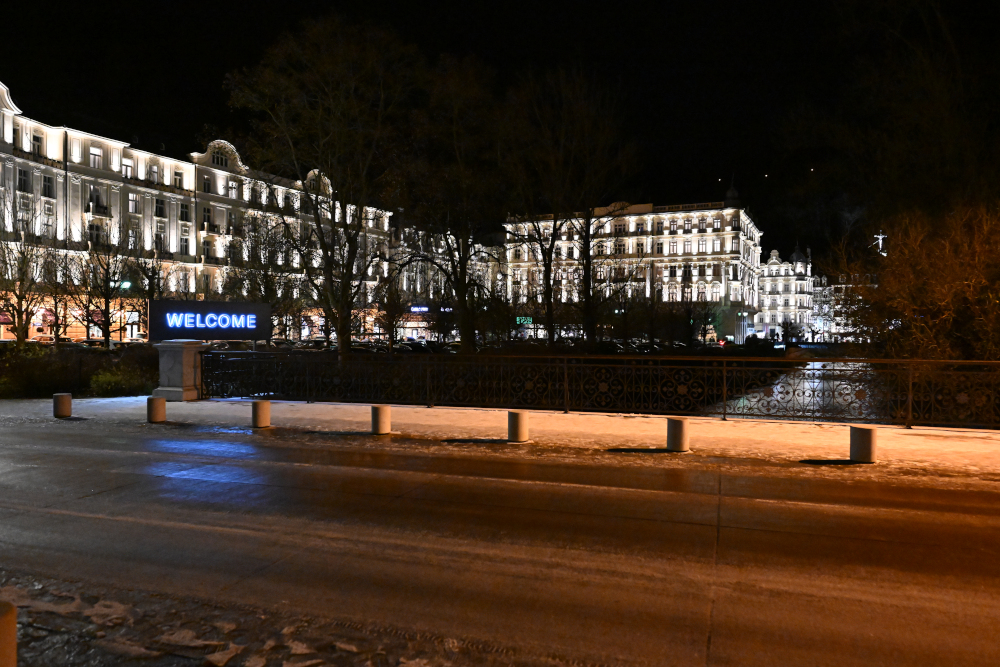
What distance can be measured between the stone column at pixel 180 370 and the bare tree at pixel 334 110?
5.48m

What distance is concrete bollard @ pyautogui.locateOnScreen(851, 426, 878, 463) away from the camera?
37.2ft

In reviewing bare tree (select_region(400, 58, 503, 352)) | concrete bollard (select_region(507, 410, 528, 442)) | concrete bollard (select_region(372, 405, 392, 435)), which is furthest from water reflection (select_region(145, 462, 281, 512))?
bare tree (select_region(400, 58, 503, 352))

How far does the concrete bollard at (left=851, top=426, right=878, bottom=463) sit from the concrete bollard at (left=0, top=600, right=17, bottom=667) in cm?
1163

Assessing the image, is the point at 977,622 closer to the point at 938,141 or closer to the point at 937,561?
the point at 937,561

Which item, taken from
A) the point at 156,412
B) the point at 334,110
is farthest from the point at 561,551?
the point at 334,110

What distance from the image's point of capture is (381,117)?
24.3 meters

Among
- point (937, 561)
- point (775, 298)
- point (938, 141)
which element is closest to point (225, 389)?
point (937, 561)

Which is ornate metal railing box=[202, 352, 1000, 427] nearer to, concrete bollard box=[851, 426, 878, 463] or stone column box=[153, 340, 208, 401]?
stone column box=[153, 340, 208, 401]

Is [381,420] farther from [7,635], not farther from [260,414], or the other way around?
[7,635]

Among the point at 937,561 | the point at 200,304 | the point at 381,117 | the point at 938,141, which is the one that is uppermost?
the point at 381,117

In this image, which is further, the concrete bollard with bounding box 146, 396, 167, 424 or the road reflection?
the concrete bollard with bounding box 146, 396, 167, 424

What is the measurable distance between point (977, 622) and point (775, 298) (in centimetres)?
14283

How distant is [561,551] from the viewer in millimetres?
6746

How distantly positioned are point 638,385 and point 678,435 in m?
4.82
